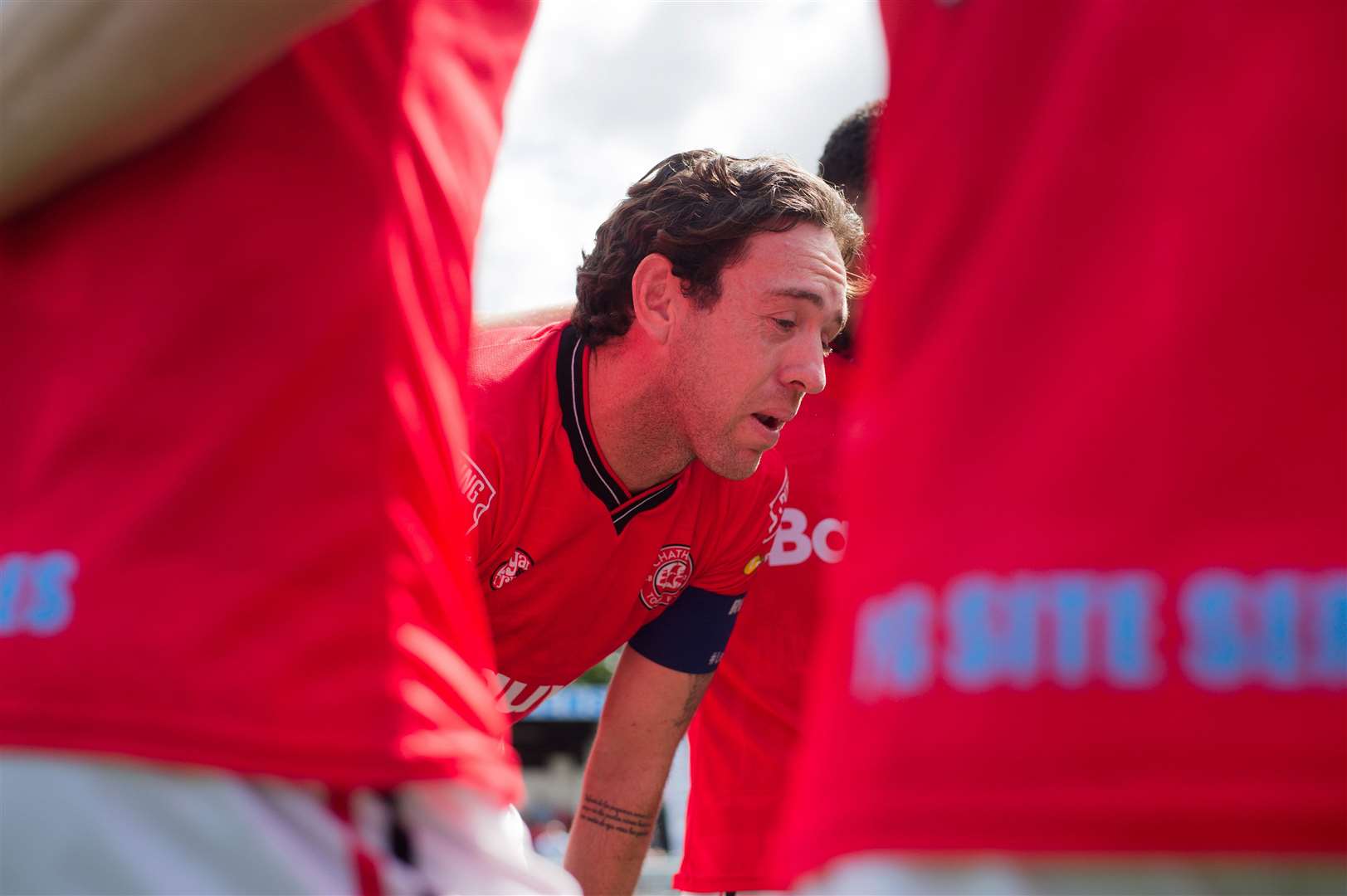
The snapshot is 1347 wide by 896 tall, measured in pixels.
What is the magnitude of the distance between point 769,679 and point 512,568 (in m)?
1.10

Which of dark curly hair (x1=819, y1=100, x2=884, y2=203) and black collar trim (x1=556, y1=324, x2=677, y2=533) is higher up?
dark curly hair (x1=819, y1=100, x2=884, y2=203)

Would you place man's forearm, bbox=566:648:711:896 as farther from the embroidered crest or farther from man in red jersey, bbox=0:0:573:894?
man in red jersey, bbox=0:0:573:894

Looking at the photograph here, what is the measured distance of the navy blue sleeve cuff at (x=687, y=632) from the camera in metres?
3.43

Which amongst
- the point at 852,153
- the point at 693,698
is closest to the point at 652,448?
the point at 693,698

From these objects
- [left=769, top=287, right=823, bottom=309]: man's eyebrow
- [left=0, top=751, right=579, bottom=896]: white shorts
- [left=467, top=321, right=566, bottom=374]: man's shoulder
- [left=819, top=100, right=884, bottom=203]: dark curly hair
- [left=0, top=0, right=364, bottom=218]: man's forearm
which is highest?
[left=819, top=100, right=884, bottom=203]: dark curly hair

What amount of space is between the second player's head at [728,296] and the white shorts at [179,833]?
2366 mm

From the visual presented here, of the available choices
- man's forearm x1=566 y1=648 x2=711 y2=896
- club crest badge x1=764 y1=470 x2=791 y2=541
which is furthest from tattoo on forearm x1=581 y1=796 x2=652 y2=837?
club crest badge x1=764 y1=470 x2=791 y2=541

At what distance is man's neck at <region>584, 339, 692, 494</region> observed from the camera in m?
3.16

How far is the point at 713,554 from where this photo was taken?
3.37 meters

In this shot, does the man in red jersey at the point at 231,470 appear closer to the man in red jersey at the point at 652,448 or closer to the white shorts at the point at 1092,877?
the white shorts at the point at 1092,877

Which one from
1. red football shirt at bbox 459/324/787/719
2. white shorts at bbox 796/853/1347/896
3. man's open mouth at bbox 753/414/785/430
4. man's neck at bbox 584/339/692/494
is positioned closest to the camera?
white shorts at bbox 796/853/1347/896

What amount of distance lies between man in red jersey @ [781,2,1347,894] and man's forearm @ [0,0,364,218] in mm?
520

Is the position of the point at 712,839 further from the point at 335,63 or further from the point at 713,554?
the point at 335,63

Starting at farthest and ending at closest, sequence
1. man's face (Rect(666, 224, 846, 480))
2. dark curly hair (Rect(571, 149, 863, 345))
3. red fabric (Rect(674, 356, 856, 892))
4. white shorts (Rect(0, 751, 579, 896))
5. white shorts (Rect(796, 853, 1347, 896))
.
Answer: red fabric (Rect(674, 356, 856, 892)), dark curly hair (Rect(571, 149, 863, 345)), man's face (Rect(666, 224, 846, 480)), white shorts (Rect(0, 751, 579, 896)), white shorts (Rect(796, 853, 1347, 896))
